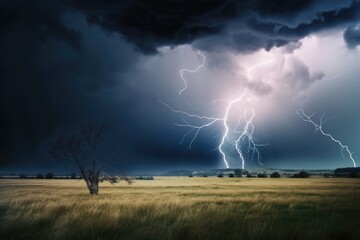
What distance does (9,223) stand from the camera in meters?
7.72

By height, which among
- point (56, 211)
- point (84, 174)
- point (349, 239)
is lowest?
point (349, 239)

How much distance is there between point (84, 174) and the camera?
3127cm

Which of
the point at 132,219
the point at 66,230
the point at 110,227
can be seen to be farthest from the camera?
the point at 132,219

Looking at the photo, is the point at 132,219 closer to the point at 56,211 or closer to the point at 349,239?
the point at 56,211

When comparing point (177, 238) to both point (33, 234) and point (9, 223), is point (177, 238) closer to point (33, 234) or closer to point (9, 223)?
point (33, 234)

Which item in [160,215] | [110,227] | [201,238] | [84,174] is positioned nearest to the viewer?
[201,238]

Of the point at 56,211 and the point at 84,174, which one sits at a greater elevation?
the point at 84,174

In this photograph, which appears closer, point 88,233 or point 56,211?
point 88,233

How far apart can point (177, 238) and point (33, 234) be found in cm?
255

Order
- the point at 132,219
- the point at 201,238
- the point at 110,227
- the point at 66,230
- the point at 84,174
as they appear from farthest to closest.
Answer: the point at 84,174 < the point at 132,219 < the point at 110,227 < the point at 66,230 < the point at 201,238

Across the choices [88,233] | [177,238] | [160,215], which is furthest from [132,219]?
[177,238]

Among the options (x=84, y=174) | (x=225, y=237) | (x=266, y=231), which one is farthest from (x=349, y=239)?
(x=84, y=174)

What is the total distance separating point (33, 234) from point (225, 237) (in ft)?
10.8

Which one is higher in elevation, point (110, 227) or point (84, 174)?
point (84, 174)
